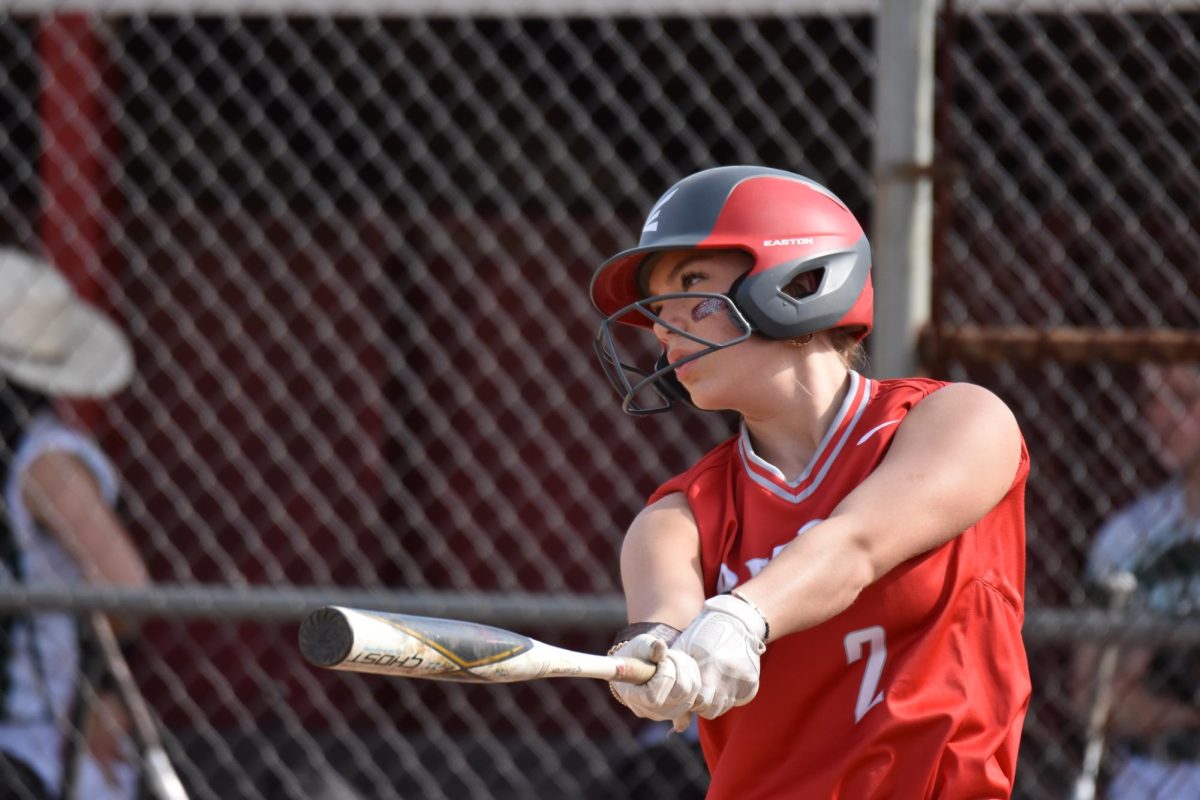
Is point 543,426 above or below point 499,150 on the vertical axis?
below

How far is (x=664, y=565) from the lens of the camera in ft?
7.33

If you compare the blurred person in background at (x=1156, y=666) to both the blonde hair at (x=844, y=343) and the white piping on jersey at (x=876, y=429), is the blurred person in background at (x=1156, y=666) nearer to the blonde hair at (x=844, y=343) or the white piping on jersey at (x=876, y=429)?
the blonde hair at (x=844, y=343)

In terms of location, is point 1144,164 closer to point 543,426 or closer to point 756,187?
point 543,426

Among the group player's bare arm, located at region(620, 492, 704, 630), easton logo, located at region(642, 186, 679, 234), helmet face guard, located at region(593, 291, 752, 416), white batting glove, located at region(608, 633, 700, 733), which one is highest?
easton logo, located at region(642, 186, 679, 234)

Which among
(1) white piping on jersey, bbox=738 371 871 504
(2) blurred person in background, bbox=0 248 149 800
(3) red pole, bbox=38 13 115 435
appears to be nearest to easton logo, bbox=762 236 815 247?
(1) white piping on jersey, bbox=738 371 871 504

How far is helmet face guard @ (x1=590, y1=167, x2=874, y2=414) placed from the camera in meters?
2.16

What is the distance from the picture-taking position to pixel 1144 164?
20.3 feet

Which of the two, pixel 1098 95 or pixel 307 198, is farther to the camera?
pixel 307 198

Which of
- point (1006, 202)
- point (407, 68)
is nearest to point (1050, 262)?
point (1006, 202)

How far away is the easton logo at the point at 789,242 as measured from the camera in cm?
217

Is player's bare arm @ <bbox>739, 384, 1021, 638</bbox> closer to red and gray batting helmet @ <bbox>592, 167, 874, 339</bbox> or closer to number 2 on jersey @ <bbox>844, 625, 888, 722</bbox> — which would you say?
number 2 on jersey @ <bbox>844, 625, 888, 722</bbox>

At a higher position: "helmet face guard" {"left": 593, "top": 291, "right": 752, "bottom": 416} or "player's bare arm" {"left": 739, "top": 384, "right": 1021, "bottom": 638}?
"helmet face guard" {"left": 593, "top": 291, "right": 752, "bottom": 416}

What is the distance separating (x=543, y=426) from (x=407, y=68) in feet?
5.05

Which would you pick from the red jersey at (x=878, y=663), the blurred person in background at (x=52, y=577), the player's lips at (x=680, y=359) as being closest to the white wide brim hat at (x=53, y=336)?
the blurred person in background at (x=52, y=577)
